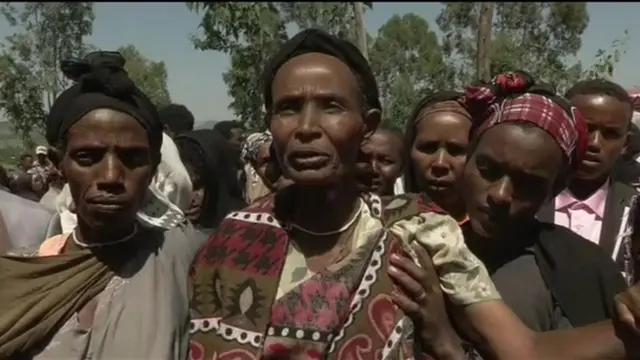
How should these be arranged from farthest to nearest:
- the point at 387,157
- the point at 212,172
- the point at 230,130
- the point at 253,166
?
the point at 230,130
the point at 253,166
the point at 212,172
the point at 387,157

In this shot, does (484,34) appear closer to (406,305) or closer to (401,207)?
(401,207)

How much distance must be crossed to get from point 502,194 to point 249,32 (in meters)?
14.4

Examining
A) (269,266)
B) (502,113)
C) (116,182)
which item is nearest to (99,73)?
(116,182)

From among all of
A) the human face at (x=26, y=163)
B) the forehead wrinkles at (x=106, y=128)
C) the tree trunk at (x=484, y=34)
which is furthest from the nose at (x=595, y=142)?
the tree trunk at (x=484, y=34)

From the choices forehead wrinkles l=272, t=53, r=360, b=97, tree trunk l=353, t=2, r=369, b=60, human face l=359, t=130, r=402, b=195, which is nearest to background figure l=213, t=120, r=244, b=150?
human face l=359, t=130, r=402, b=195

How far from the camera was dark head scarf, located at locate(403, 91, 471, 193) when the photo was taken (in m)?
3.36

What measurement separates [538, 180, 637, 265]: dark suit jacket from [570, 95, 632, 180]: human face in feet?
0.25

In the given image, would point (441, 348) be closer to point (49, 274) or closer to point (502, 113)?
point (502, 113)

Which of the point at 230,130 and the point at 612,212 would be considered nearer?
the point at 612,212

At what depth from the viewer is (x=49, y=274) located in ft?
7.86

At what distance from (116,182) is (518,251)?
3.52 feet

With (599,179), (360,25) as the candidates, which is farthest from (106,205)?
(360,25)

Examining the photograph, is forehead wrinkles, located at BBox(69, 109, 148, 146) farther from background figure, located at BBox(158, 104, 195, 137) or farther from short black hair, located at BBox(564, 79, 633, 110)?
background figure, located at BBox(158, 104, 195, 137)

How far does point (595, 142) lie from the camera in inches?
124
